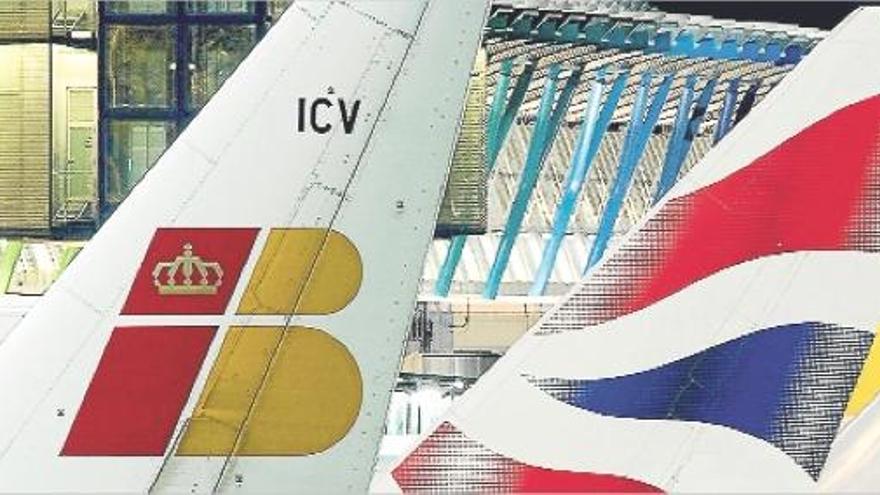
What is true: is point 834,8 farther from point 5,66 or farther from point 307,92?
point 307,92

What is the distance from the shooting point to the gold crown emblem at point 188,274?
400 inches

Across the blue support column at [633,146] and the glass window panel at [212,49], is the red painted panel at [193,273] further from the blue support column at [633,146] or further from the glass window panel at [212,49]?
the blue support column at [633,146]

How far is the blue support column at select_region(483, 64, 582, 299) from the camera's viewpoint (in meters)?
52.7

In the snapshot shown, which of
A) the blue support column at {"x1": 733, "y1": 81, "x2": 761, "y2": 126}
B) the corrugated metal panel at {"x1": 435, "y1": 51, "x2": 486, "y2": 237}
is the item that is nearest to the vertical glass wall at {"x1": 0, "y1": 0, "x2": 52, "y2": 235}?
the corrugated metal panel at {"x1": 435, "y1": 51, "x2": 486, "y2": 237}

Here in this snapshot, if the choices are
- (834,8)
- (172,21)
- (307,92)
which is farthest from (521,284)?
(307,92)

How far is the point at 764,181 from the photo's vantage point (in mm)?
9758

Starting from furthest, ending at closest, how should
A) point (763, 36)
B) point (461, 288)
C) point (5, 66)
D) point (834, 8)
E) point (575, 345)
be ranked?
1. point (461, 288)
2. point (834, 8)
3. point (763, 36)
4. point (5, 66)
5. point (575, 345)

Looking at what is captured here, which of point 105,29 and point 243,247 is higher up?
point 243,247

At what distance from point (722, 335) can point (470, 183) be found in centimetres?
2858

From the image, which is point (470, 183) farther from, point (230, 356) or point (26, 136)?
point (230, 356)

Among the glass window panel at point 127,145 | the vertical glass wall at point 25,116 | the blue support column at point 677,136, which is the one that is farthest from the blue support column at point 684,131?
the vertical glass wall at point 25,116

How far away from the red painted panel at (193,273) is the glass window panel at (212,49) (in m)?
26.3

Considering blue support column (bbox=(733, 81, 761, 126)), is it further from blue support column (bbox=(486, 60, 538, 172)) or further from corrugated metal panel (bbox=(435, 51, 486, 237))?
corrugated metal panel (bbox=(435, 51, 486, 237))

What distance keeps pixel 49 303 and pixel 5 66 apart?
27327mm
